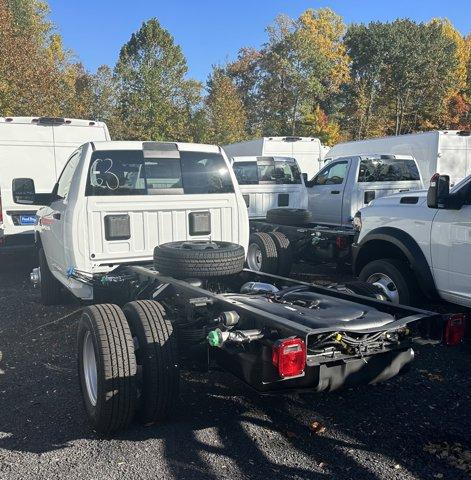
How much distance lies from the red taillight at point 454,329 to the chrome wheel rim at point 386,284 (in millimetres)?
1948

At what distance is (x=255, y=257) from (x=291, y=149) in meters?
8.89

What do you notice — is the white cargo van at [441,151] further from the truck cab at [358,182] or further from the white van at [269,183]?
the white van at [269,183]

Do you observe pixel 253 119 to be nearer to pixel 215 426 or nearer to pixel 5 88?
pixel 5 88

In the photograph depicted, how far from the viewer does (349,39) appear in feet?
125

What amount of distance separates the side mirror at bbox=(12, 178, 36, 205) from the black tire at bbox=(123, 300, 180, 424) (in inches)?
124

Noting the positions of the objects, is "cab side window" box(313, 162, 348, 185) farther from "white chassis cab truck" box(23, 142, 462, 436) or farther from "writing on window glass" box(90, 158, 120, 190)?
"writing on window glass" box(90, 158, 120, 190)

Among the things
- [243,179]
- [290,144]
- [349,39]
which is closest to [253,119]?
[349,39]

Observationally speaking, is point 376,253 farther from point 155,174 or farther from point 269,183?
point 269,183

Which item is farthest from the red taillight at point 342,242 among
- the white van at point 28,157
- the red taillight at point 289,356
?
the red taillight at point 289,356

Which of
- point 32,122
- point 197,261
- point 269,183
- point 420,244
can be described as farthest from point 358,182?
point 197,261

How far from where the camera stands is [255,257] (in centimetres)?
869

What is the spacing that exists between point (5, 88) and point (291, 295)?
15736mm

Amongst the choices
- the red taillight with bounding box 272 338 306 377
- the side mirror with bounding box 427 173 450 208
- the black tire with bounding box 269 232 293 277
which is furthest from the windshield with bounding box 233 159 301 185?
the red taillight with bounding box 272 338 306 377

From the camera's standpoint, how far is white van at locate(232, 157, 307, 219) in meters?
11.1
